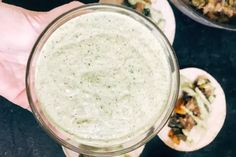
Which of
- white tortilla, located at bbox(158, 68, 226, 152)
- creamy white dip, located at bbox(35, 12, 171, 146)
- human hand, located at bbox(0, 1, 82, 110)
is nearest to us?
creamy white dip, located at bbox(35, 12, 171, 146)

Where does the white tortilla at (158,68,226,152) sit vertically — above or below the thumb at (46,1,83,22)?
below

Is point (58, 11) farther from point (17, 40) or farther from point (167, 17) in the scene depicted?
point (167, 17)

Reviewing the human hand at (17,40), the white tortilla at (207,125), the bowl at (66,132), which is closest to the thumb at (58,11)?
the human hand at (17,40)

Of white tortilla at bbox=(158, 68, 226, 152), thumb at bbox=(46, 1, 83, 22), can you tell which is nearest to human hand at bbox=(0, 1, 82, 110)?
thumb at bbox=(46, 1, 83, 22)

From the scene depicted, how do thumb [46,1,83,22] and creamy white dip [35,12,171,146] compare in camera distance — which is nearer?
creamy white dip [35,12,171,146]

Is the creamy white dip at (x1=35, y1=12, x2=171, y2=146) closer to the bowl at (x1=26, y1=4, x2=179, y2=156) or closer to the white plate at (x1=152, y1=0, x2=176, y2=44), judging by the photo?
the bowl at (x1=26, y1=4, x2=179, y2=156)

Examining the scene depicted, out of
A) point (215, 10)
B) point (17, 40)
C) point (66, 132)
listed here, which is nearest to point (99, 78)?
point (66, 132)
